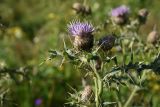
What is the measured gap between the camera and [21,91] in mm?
6219

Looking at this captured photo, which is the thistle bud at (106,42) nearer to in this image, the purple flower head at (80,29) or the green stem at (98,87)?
the purple flower head at (80,29)

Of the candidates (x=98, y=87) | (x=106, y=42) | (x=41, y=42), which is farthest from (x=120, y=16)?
(x=41, y=42)

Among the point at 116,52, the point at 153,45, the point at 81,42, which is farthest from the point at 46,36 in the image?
the point at 81,42

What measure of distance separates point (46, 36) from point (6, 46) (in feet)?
2.19

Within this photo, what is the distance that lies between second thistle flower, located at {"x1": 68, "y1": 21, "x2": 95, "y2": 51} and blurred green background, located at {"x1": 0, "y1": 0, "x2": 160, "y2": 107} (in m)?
0.41

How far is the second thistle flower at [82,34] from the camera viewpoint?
296 centimetres

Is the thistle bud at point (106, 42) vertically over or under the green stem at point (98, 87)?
over

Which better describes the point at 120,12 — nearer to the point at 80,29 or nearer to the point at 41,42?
the point at 80,29

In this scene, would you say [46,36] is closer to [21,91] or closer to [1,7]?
[21,91]

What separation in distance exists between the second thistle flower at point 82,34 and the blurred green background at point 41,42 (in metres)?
0.41

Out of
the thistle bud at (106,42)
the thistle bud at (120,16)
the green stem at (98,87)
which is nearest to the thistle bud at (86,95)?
the green stem at (98,87)

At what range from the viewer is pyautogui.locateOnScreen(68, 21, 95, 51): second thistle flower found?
9.73 feet

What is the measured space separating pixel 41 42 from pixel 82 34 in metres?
5.06

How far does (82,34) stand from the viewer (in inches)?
120
